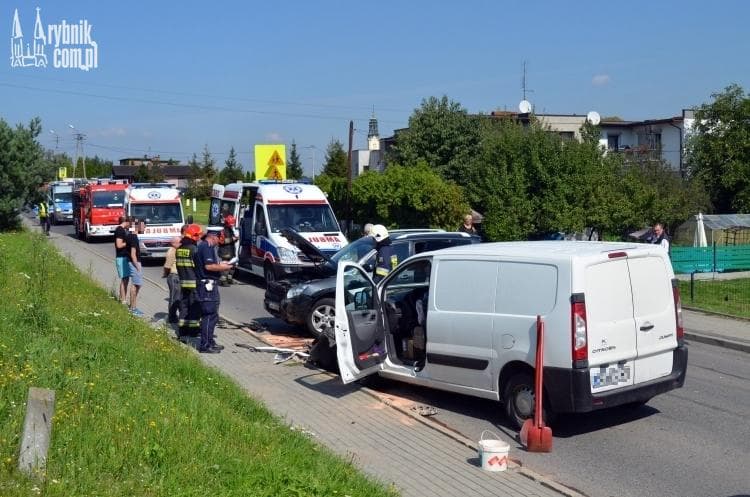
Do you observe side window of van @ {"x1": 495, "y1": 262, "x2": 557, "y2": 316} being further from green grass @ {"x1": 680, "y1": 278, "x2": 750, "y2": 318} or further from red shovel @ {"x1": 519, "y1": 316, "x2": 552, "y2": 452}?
green grass @ {"x1": 680, "y1": 278, "x2": 750, "y2": 318}

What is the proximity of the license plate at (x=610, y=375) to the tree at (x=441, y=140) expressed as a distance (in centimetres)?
3794

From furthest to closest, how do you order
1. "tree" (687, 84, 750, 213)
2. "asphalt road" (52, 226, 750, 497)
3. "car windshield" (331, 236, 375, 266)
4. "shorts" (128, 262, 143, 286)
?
"tree" (687, 84, 750, 213), "shorts" (128, 262, 143, 286), "car windshield" (331, 236, 375, 266), "asphalt road" (52, 226, 750, 497)

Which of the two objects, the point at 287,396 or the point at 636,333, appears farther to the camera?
the point at 287,396

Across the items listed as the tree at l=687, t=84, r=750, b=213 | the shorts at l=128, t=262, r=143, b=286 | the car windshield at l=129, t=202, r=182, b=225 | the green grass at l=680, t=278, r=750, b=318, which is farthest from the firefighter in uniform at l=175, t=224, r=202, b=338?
the tree at l=687, t=84, r=750, b=213

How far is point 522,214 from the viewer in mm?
26797

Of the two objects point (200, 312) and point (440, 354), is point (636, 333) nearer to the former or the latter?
point (440, 354)

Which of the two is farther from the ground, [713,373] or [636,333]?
[636,333]

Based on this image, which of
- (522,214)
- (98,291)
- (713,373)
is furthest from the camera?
(522,214)

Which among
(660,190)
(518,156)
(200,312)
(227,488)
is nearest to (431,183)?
(518,156)

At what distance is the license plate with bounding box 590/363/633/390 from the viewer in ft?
27.0

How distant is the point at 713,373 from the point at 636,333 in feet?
13.4

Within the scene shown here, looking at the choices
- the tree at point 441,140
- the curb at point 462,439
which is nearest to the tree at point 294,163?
the tree at point 441,140

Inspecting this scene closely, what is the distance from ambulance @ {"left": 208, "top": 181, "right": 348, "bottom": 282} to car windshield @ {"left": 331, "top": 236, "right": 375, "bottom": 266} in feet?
17.4

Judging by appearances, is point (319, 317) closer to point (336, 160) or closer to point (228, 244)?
point (228, 244)
